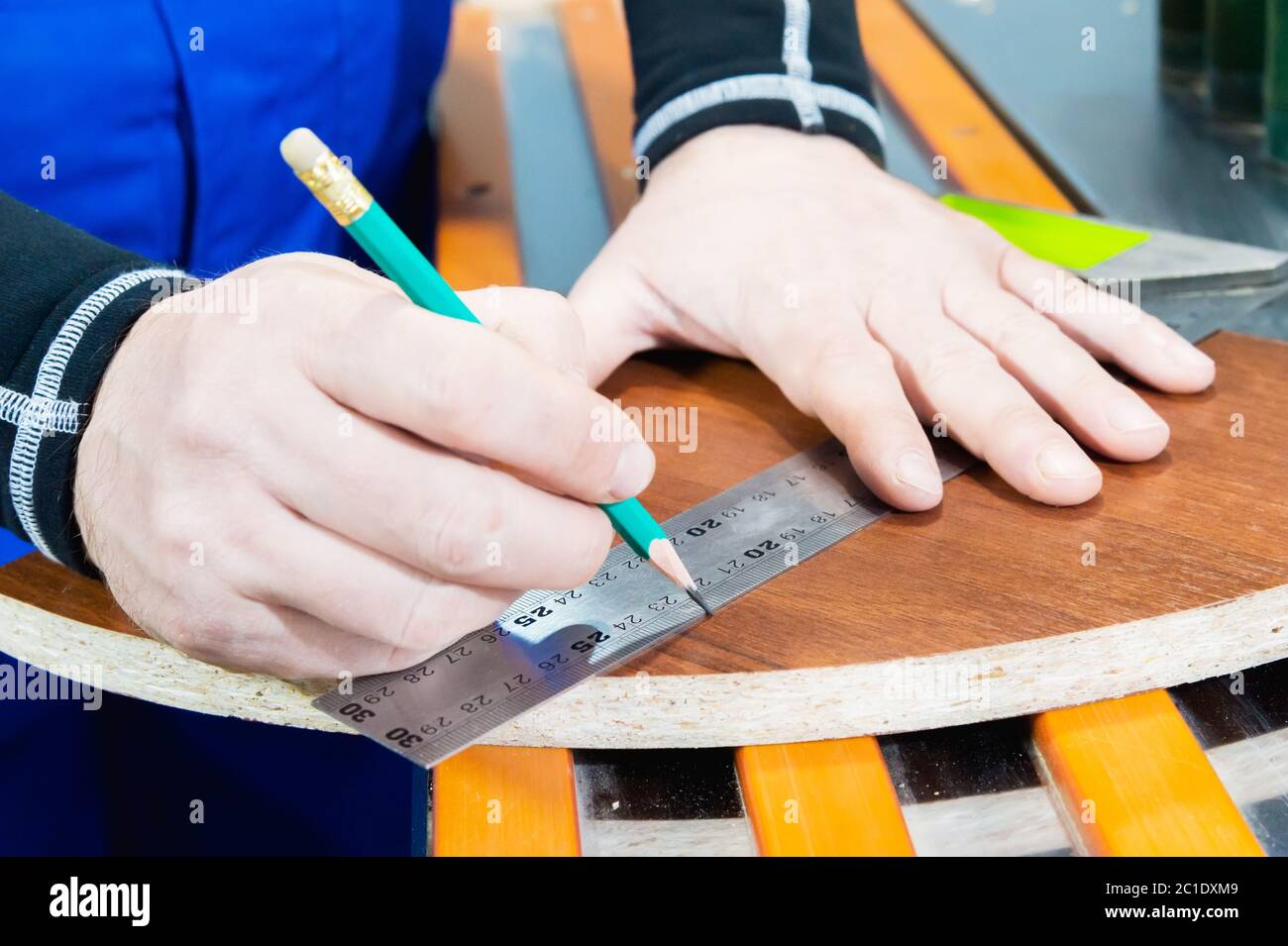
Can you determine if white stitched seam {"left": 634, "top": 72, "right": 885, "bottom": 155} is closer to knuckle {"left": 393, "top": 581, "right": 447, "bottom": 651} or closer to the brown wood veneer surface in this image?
the brown wood veneer surface

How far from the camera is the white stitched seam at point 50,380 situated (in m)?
0.72

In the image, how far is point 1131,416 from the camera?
89cm

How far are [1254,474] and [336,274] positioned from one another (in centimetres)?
65

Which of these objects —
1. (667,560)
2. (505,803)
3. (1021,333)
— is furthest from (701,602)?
(1021,333)

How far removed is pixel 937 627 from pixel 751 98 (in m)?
0.67

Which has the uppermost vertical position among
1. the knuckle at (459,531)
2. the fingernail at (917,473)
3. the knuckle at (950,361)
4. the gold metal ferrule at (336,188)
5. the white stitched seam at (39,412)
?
the gold metal ferrule at (336,188)

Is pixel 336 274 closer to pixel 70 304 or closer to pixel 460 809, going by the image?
pixel 70 304

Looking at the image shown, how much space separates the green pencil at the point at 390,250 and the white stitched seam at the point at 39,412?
0.22 metres

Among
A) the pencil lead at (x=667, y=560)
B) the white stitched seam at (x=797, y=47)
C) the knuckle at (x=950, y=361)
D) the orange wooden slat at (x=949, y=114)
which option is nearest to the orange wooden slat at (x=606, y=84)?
the white stitched seam at (x=797, y=47)

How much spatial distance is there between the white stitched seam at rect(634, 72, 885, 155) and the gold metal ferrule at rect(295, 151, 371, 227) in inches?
28.8

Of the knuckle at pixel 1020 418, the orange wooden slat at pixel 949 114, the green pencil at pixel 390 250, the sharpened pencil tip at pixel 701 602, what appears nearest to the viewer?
the green pencil at pixel 390 250

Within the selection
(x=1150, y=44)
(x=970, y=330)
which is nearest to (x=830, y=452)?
(x=970, y=330)

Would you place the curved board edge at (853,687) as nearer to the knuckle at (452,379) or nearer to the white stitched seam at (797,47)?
the knuckle at (452,379)

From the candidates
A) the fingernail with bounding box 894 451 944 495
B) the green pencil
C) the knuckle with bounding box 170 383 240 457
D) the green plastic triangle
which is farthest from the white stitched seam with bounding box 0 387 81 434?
the green plastic triangle
